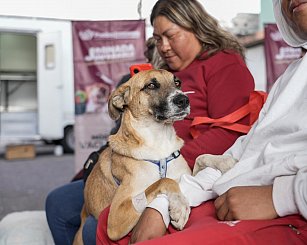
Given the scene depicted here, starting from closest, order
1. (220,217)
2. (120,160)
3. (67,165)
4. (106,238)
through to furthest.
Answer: (220,217) < (106,238) < (120,160) < (67,165)

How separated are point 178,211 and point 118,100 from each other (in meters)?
0.72

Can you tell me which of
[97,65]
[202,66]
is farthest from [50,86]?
[202,66]

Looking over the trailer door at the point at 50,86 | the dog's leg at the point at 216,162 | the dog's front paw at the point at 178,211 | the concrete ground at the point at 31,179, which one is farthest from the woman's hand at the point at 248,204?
the trailer door at the point at 50,86

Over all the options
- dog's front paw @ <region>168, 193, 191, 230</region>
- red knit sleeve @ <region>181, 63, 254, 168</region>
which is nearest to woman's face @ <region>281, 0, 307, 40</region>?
red knit sleeve @ <region>181, 63, 254, 168</region>

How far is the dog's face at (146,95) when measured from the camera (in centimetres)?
192

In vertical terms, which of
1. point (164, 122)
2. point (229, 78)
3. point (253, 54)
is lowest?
point (164, 122)

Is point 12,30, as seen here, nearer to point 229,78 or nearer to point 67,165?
point 67,165

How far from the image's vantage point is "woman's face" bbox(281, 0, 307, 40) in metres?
1.41

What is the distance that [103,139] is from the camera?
16.8 feet

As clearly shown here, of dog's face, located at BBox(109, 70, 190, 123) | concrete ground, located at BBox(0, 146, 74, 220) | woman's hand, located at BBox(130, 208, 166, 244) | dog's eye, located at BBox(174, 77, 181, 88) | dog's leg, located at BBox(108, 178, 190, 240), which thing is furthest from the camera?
concrete ground, located at BBox(0, 146, 74, 220)

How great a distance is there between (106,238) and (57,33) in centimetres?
719

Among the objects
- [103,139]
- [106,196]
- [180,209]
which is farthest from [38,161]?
[180,209]

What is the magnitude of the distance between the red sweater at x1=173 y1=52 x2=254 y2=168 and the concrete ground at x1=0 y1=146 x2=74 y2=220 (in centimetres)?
278

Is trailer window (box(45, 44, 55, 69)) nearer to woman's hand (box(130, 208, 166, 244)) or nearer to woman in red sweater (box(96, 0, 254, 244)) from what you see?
woman in red sweater (box(96, 0, 254, 244))
